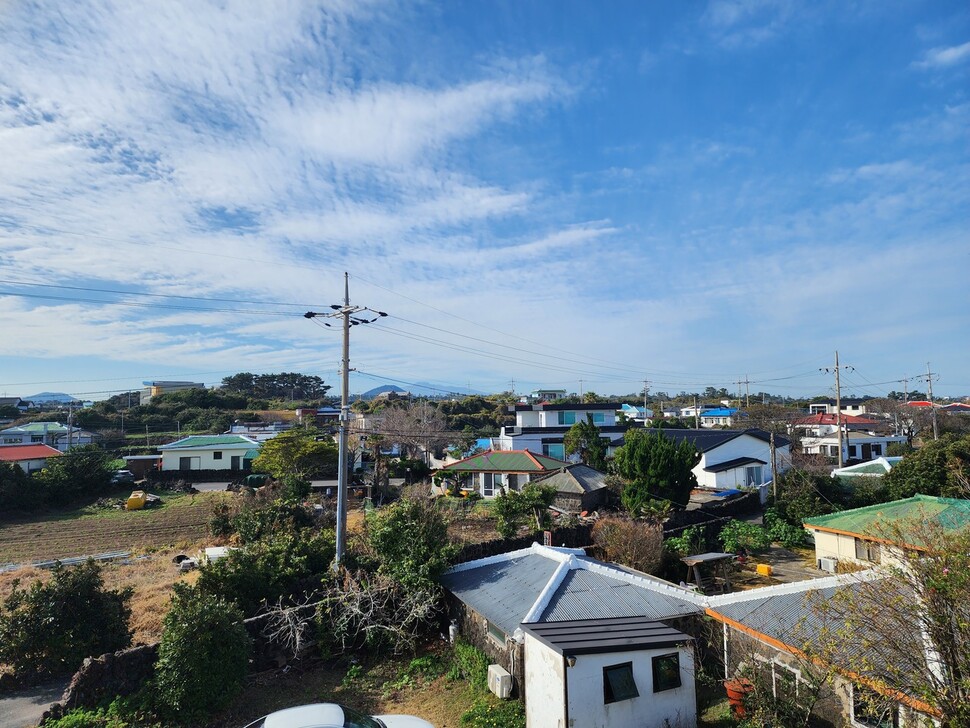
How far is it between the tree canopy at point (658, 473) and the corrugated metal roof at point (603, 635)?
15.5 m

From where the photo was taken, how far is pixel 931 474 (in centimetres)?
2398

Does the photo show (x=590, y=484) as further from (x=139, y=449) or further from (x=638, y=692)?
(x=139, y=449)

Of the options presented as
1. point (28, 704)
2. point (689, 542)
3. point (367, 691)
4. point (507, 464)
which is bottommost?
point (367, 691)

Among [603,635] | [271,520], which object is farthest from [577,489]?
[603,635]

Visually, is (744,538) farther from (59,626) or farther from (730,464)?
(59,626)

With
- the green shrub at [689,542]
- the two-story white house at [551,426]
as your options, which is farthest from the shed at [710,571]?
the two-story white house at [551,426]

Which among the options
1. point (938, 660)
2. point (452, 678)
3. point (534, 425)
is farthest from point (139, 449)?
point (938, 660)

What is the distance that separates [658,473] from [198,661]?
21.0 metres

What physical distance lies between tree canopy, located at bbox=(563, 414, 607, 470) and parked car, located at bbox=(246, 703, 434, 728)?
104 ft

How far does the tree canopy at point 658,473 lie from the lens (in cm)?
2602

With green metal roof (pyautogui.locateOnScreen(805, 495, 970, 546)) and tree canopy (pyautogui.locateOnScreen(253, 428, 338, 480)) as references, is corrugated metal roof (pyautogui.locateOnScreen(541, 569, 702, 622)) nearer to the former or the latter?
green metal roof (pyautogui.locateOnScreen(805, 495, 970, 546))

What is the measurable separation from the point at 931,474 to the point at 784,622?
65.0ft

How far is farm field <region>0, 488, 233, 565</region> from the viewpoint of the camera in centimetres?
2320

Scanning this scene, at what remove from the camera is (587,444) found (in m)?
40.2
